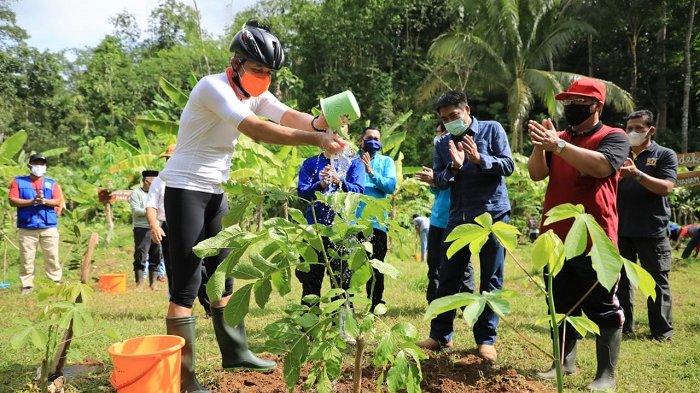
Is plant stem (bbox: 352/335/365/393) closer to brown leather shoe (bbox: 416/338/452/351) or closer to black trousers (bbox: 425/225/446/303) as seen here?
brown leather shoe (bbox: 416/338/452/351)

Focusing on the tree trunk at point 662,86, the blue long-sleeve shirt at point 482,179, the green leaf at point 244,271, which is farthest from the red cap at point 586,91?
the tree trunk at point 662,86

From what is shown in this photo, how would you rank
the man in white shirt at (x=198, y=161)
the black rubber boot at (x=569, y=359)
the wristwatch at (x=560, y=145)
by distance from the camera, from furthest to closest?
the black rubber boot at (x=569, y=359)
the wristwatch at (x=560, y=145)
the man in white shirt at (x=198, y=161)

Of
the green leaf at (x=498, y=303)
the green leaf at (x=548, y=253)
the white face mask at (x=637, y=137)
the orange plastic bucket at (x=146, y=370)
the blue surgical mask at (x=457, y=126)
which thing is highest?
the blue surgical mask at (x=457, y=126)

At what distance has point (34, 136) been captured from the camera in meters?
26.0

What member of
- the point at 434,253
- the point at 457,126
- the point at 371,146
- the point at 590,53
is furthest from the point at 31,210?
the point at 590,53

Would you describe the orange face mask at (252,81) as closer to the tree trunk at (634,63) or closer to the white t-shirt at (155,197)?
the white t-shirt at (155,197)

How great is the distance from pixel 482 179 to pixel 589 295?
0.99 m

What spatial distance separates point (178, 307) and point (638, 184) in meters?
3.80

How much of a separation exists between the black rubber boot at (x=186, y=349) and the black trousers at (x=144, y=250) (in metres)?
4.91

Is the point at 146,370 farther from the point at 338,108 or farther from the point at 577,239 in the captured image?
the point at 577,239

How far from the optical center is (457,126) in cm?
357

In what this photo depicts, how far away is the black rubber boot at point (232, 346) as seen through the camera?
116 inches

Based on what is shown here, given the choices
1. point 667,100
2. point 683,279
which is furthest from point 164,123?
point 667,100

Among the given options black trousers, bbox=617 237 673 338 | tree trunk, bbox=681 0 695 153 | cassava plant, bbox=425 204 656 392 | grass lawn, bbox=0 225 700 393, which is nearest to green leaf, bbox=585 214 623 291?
cassava plant, bbox=425 204 656 392
